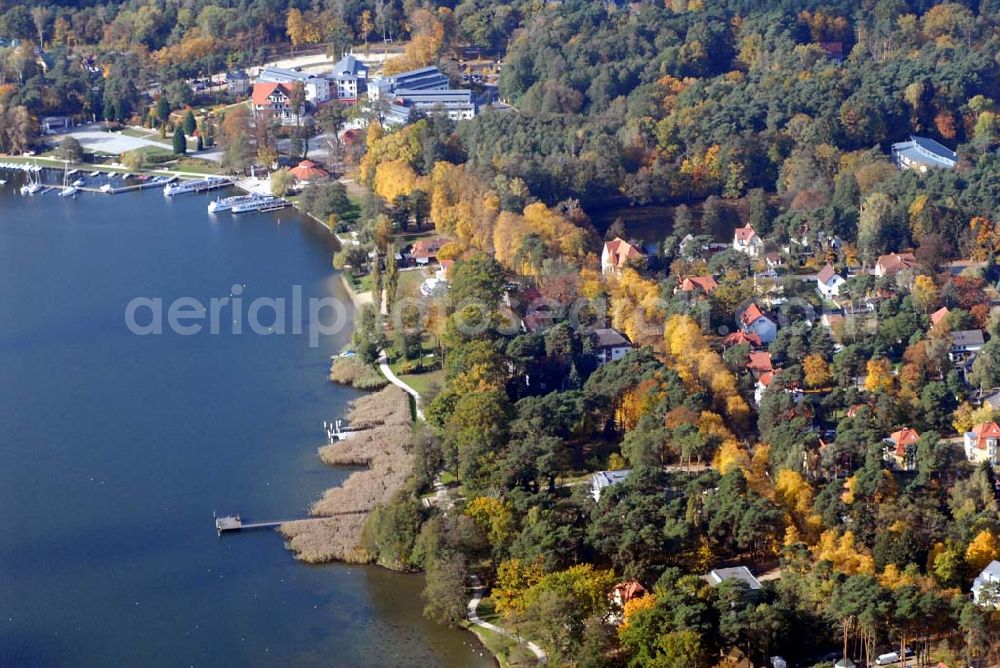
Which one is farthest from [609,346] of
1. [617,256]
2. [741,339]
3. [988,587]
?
[988,587]

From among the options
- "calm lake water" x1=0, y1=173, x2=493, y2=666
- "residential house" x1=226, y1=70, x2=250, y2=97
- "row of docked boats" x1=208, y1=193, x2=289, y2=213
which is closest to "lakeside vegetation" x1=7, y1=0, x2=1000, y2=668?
"calm lake water" x1=0, y1=173, x2=493, y2=666

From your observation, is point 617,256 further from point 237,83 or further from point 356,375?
point 237,83

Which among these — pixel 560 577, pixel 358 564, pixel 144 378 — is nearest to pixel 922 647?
pixel 560 577

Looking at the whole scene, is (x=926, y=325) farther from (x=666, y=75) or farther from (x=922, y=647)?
(x=666, y=75)

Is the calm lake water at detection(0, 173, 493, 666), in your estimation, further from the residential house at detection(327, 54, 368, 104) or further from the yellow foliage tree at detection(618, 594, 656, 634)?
the residential house at detection(327, 54, 368, 104)

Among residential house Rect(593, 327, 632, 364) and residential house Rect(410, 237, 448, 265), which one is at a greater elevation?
residential house Rect(593, 327, 632, 364)

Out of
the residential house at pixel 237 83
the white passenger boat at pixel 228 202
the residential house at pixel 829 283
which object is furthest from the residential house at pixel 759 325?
the residential house at pixel 237 83
